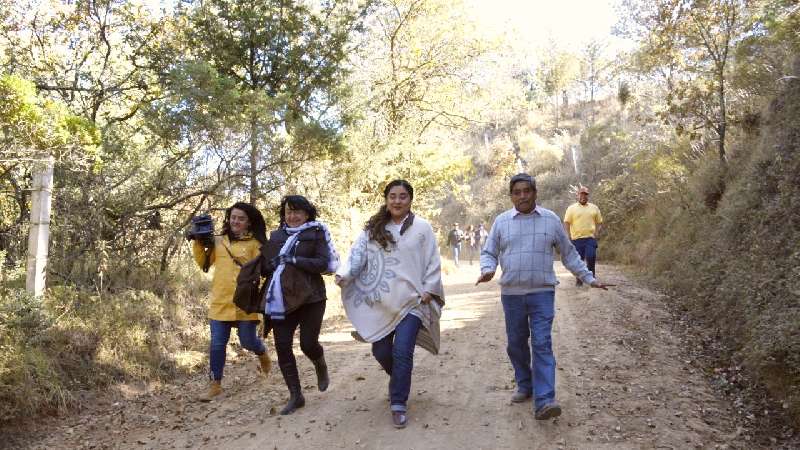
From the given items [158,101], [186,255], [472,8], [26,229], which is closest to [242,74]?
[158,101]

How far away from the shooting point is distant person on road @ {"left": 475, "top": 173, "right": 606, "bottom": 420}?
15.5 ft

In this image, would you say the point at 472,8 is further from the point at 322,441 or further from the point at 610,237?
the point at 322,441

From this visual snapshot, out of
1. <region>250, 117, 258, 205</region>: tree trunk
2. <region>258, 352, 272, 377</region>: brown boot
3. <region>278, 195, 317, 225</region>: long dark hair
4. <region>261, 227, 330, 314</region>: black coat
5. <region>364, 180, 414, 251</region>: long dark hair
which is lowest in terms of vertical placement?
<region>258, 352, 272, 377</region>: brown boot

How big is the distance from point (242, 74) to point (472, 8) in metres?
10.5

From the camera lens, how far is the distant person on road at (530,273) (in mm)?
4715

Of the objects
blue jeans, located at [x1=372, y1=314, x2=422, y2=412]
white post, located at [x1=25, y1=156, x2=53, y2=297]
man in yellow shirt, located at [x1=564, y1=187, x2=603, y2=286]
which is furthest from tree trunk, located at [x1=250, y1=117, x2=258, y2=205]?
man in yellow shirt, located at [x1=564, y1=187, x2=603, y2=286]

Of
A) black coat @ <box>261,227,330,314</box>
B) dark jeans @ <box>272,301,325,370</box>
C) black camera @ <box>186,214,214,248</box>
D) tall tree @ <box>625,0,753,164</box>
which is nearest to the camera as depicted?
black coat @ <box>261,227,330,314</box>

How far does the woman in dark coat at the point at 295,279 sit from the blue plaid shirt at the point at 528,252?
144cm

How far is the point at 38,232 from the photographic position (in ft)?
22.2

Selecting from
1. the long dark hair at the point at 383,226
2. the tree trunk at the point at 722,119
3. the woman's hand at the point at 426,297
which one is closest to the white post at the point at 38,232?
the long dark hair at the point at 383,226

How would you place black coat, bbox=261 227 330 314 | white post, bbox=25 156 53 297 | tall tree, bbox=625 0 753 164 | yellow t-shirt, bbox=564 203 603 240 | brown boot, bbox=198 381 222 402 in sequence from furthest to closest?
tall tree, bbox=625 0 753 164
yellow t-shirt, bbox=564 203 603 240
white post, bbox=25 156 53 297
brown boot, bbox=198 381 222 402
black coat, bbox=261 227 330 314

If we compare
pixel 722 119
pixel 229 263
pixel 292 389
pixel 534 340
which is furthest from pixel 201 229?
pixel 722 119

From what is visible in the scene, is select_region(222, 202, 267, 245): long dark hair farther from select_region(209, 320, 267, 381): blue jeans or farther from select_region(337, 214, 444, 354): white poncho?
select_region(337, 214, 444, 354): white poncho

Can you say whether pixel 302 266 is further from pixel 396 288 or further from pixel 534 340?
pixel 534 340
